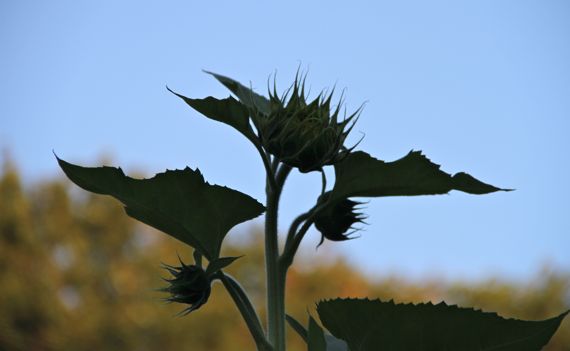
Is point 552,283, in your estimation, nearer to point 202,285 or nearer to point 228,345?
point 228,345

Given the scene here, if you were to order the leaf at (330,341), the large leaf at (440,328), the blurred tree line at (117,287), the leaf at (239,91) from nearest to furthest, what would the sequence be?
the large leaf at (440,328)
the leaf at (330,341)
the leaf at (239,91)
the blurred tree line at (117,287)

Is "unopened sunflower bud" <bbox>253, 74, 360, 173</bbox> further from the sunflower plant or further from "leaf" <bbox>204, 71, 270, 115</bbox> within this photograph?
"leaf" <bbox>204, 71, 270, 115</bbox>

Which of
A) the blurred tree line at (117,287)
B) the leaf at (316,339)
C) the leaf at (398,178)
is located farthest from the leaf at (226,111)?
the blurred tree line at (117,287)

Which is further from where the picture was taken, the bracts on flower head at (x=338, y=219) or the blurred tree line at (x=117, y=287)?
the blurred tree line at (x=117, y=287)

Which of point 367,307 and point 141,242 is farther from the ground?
point 141,242

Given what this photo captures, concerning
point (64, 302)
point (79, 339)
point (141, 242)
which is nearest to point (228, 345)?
→ point (79, 339)

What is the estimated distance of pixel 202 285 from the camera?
2.93ft

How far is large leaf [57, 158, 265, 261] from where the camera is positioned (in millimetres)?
827

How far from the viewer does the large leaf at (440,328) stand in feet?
2.52

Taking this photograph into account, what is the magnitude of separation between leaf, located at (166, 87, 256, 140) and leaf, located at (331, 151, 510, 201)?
11cm

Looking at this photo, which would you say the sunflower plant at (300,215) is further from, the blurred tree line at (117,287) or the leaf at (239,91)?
the blurred tree line at (117,287)

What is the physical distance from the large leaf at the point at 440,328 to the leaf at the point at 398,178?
0.13 metres

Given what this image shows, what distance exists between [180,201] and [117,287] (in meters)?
11.2

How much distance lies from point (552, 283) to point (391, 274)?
2.71m
